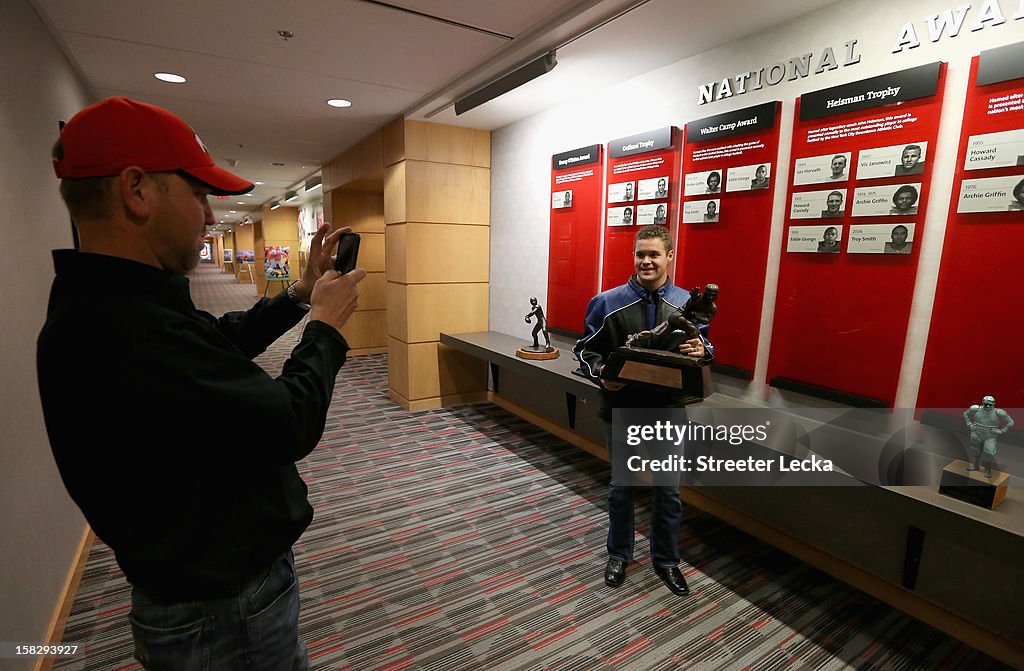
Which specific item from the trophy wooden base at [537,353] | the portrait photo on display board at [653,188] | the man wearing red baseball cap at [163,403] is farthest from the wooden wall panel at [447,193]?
the man wearing red baseball cap at [163,403]

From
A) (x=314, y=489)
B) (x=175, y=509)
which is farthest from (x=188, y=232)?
(x=314, y=489)

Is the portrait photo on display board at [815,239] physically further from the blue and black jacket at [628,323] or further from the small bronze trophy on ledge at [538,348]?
the small bronze trophy on ledge at [538,348]

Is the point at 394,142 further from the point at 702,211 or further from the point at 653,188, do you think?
the point at 702,211

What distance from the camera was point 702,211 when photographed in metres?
3.11

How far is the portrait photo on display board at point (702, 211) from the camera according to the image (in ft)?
9.94

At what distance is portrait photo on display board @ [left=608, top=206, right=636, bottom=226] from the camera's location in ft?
11.9

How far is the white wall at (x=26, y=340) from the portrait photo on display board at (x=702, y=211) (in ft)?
10.9

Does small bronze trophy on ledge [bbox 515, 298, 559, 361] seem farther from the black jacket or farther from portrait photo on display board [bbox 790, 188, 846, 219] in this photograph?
the black jacket

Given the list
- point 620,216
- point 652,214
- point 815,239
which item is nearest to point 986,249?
point 815,239

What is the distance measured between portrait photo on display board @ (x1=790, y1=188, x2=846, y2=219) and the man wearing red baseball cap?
8.19 feet

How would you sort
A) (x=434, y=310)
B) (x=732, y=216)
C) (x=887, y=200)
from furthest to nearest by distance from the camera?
(x=434, y=310) → (x=732, y=216) → (x=887, y=200)

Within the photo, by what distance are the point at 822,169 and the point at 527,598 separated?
255 cm

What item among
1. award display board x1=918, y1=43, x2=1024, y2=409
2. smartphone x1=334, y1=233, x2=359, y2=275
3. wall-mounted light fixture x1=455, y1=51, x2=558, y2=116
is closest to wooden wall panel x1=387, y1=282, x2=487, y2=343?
wall-mounted light fixture x1=455, y1=51, x2=558, y2=116

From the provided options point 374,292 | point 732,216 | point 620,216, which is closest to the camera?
point 732,216
